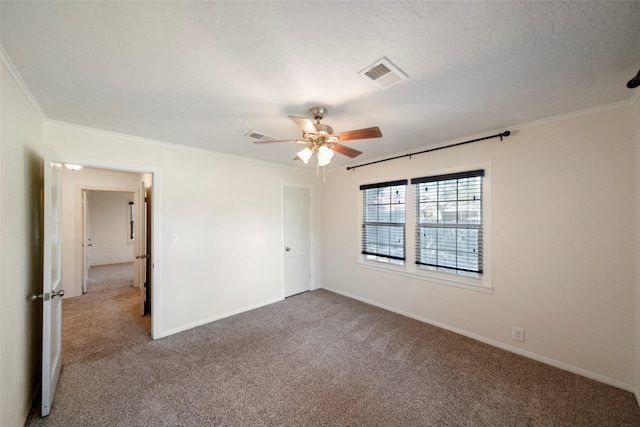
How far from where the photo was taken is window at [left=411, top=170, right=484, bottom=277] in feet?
9.76

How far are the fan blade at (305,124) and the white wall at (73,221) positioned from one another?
3969 millimetres

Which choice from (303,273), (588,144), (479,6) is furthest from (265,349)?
(588,144)

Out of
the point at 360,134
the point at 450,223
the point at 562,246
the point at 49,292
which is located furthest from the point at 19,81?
the point at 562,246

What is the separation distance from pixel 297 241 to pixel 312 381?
2.64 m

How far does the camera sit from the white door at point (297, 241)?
4469 mm

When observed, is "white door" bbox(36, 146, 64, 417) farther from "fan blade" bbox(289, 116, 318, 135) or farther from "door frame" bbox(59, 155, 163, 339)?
"fan blade" bbox(289, 116, 318, 135)

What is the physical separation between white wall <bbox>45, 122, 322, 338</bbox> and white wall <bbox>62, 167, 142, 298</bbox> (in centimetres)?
186

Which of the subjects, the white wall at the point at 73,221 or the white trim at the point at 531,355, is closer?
the white trim at the point at 531,355

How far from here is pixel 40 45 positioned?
136 centimetres

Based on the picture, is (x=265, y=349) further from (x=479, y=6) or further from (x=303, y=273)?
(x=479, y=6)

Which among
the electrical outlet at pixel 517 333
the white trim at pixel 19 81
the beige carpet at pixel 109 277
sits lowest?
the beige carpet at pixel 109 277

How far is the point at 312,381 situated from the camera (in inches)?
87.5

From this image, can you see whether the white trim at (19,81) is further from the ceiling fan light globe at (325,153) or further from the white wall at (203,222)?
the ceiling fan light globe at (325,153)

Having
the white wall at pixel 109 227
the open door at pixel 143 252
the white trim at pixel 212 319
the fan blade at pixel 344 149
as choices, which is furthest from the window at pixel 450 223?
the white wall at pixel 109 227
